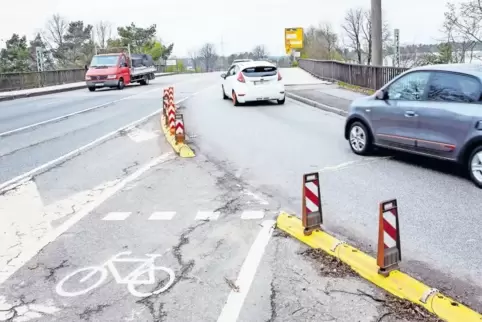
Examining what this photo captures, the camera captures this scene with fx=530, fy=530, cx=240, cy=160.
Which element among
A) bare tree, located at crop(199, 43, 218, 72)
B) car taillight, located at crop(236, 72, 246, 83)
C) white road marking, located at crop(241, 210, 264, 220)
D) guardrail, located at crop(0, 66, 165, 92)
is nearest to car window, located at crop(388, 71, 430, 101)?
white road marking, located at crop(241, 210, 264, 220)

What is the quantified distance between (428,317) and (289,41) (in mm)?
79597

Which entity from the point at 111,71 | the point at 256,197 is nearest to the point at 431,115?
the point at 256,197

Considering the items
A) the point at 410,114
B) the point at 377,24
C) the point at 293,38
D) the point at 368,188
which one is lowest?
the point at 368,188

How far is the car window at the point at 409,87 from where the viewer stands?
8265 millimetres

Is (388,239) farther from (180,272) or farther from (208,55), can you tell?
(208,55)

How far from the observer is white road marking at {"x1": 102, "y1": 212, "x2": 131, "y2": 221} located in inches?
250

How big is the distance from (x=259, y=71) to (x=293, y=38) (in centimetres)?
6391

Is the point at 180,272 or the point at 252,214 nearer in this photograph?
the point at 180,272

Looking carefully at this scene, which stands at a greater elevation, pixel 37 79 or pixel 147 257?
pixel 37 79

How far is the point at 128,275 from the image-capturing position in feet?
15.3

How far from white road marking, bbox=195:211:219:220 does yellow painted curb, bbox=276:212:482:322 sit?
95 centimetres

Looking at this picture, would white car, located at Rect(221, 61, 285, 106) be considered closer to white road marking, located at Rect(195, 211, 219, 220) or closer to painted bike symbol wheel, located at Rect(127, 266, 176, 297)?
white road marking, located at Rect(195, 211, 219, 220)

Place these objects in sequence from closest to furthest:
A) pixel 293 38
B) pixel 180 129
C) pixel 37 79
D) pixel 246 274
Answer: pixel 246 274 → pixel 180 129 → pixel 37 79 → pixel 293 38

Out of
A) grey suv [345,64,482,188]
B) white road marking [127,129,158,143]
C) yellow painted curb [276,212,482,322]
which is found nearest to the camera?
yellow painted curb [276,212,482,322]
